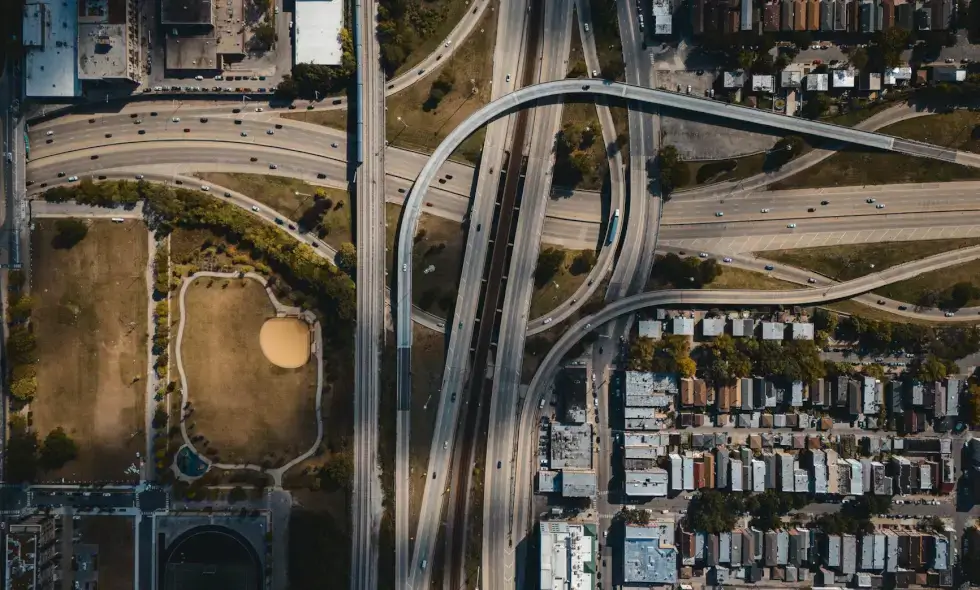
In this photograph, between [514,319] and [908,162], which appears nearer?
[908,162]

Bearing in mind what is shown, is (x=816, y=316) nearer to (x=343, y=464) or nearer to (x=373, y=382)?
(x=373, y=382)

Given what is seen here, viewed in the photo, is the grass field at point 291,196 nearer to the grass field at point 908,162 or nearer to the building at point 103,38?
the building at point 103,38

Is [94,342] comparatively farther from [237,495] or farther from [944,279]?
[944,279]

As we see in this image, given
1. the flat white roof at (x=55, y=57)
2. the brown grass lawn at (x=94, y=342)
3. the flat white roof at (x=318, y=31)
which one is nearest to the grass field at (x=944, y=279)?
the flat white roof at (x=318, y=31)

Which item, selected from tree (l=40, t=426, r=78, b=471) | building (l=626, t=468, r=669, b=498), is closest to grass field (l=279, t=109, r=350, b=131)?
→ tree (l=40, t=426, r=78, b=471)

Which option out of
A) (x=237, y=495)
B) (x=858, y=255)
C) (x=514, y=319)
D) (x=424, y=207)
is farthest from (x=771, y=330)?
(x=237, y=495)

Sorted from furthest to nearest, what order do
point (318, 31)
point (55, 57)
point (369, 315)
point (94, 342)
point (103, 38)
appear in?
point (369, 315) < point (94, 342) < point (318, 31) < point (55, 57) < point (103, 38)

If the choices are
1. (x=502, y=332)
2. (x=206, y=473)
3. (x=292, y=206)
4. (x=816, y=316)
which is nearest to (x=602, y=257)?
(x=502, y=332)
